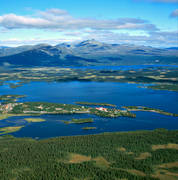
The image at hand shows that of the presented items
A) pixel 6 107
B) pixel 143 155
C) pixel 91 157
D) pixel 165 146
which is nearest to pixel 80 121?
pixel 91 157

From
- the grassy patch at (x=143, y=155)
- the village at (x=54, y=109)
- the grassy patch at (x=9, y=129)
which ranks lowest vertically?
the grassy patch at (x=9, y=129)

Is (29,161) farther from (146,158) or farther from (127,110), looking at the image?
(127,110)

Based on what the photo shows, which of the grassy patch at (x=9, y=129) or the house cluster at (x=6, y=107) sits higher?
the house cluster at (x=6, y=107)

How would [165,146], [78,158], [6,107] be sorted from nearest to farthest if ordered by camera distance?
[78,158], [165,146], [6,107]

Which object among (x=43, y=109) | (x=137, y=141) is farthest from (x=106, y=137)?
(x=43, y=109)

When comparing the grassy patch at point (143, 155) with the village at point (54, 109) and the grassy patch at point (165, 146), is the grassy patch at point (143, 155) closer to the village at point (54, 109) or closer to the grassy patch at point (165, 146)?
→ the grassy patch at point (165, 146)

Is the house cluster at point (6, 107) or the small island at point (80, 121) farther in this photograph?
the house cluster at point (6, 107)

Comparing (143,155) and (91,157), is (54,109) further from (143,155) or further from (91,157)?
(143,155)

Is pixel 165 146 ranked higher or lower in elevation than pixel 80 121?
higher

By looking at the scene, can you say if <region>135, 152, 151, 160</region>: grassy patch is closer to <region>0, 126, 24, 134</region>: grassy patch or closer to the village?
the village

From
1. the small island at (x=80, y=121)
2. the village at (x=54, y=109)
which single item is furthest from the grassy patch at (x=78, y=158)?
the village at (x=54, y=109)
